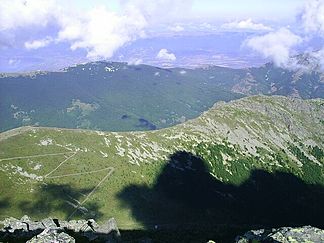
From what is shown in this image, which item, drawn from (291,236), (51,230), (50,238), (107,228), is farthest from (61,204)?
(291,236)

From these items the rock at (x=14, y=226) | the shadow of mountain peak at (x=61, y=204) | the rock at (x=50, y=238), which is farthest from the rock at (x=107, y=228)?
the shadow of mountain peak at (x=61, y=204)

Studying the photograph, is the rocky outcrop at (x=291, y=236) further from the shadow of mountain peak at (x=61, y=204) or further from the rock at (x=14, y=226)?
the shadow of mountain peak at (x=61, y=204)

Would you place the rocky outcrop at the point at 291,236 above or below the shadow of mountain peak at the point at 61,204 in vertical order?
above

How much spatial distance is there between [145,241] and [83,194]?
291ft

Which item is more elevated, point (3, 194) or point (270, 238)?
point (270, 238)

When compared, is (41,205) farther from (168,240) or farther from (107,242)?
(107,242)

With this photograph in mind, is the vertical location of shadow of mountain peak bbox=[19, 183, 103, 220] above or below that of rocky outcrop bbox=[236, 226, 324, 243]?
below

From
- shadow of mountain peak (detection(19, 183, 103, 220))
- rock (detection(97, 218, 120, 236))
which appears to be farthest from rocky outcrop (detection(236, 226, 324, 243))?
shadow of mountain peak (detection(19, 183, 103, 220))

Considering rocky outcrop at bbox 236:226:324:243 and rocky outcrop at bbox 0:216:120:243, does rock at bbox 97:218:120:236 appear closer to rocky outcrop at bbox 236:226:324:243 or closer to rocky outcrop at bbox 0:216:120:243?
rocky outcrop at bbox 0:216:120:243

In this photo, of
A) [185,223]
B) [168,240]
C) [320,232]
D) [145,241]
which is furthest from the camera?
[185,223]

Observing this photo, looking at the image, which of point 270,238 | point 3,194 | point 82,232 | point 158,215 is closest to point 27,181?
point 3,194

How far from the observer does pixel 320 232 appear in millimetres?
53062

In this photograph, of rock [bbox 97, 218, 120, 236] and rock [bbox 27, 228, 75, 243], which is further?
rock [bbox 97, 218, 120, 236]

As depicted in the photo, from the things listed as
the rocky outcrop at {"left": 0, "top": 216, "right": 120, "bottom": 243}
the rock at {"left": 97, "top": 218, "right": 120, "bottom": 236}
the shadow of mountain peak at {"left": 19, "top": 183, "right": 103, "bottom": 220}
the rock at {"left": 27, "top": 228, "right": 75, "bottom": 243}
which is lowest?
the shadow of mountain peak at {"left": 19, "top": 183, "right": 103, "bottom": 220}
